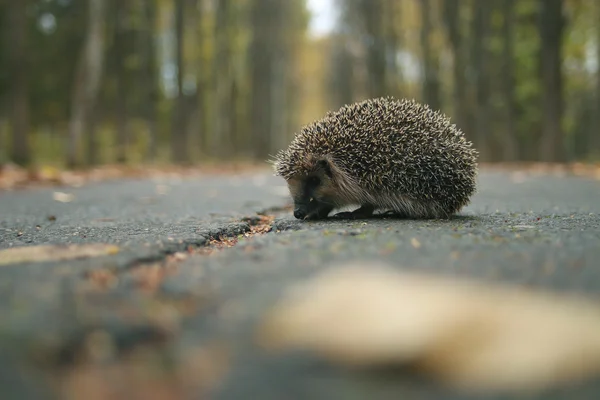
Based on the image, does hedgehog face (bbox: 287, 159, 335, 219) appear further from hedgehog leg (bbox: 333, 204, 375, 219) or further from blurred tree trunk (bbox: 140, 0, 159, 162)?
blurred tree trunk (bbox: 140, 0, 159, 162)

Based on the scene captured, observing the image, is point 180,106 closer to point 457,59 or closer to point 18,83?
point 18,83

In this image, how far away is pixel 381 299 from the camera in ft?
A: 5.46

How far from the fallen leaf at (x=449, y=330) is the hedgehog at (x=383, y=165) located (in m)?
2.94

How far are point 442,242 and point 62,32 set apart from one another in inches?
1169

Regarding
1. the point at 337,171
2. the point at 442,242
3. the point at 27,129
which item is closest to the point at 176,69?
the point at 27,129

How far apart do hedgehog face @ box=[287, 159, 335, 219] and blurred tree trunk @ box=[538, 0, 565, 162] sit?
15.1 metres

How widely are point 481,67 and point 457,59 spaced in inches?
50.9

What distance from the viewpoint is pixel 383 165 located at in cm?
485

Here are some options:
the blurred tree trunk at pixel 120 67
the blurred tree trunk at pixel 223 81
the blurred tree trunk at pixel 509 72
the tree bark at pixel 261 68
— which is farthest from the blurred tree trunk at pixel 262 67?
the blurred tree trunk at pixel 509 72

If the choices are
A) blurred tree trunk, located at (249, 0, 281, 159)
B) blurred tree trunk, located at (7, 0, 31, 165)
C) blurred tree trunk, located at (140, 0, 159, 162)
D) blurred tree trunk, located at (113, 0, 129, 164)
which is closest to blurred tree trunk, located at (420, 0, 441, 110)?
blurred tree trunk, located at (249, 0, 281, 159)

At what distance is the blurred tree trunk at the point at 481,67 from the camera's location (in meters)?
24.0

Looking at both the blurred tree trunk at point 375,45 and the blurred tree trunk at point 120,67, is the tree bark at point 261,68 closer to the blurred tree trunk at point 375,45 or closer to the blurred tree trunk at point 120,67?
the blurred tree trunk at point 375,45

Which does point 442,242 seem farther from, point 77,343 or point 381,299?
point 77,343

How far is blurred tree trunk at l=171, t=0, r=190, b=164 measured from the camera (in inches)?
838
